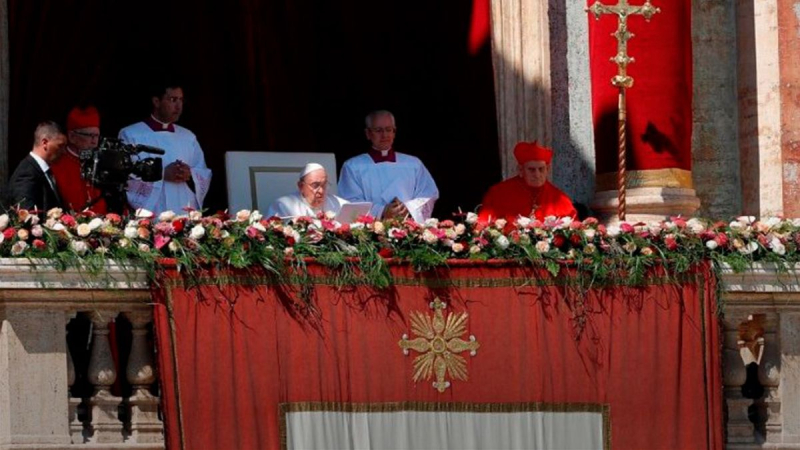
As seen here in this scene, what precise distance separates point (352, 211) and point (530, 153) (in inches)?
61.3

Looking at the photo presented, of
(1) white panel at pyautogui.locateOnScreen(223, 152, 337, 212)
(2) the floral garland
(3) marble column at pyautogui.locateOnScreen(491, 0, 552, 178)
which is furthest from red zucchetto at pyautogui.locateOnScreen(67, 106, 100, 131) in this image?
(3) marble column at pyautogui.locateOnScreen(491, 0, 552, 178)

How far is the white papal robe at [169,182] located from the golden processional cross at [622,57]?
273cm

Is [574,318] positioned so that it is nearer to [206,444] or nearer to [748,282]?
[748,282]

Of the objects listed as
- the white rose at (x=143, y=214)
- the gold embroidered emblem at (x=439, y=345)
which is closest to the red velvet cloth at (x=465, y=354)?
the gold embroidered emblem at (x=439, y=345)

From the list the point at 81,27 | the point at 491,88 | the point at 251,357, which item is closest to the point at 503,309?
the point at 251,357

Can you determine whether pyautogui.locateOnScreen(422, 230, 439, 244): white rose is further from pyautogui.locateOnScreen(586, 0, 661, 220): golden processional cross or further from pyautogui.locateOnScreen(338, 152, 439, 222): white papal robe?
pyautogui.locateOnScreen(586, 0, 661, 220): golden processional cross

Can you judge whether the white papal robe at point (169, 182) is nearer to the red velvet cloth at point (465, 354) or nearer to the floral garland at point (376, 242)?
the floral garland at point (376, 242)

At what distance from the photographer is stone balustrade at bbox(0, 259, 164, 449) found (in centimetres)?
1447

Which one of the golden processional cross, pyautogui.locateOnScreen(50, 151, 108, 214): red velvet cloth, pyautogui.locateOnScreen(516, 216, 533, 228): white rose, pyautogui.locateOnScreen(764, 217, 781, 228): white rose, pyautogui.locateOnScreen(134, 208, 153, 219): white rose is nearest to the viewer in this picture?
pyautogui.locateOnScreen(134, 208, 153, 219): white rose

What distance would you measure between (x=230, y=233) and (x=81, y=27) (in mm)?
4204

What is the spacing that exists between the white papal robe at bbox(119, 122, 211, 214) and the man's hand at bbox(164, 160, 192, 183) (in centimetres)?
10

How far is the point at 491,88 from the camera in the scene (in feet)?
61.0

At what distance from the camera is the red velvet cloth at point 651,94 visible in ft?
59.8

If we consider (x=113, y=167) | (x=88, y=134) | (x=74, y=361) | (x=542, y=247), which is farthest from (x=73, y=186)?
(x=542, y=247)
